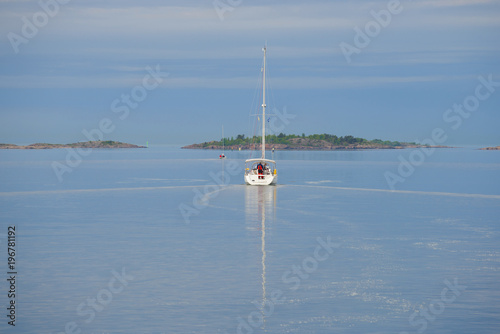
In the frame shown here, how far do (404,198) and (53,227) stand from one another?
40216 millimetres

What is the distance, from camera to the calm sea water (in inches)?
864

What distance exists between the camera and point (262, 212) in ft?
180

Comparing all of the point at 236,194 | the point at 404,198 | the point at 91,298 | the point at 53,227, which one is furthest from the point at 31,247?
the point at 404,198

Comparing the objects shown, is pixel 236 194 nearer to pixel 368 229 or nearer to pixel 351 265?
pixel 368 229

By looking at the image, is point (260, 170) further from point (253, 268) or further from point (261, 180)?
point (253, 268)

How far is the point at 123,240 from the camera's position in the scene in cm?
3900

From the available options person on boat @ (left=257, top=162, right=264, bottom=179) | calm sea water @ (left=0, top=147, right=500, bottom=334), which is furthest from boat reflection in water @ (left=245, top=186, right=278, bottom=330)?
person on boat @ (left=257, top=162, right=264, bottom=179)

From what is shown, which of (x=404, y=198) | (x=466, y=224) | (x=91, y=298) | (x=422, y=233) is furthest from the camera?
(x=404, y=198)

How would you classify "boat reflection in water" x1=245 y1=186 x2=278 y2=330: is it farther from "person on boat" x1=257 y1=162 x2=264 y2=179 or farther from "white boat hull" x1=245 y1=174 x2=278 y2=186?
"person on boat" x1=257 y1=162 x2=264 y2=179

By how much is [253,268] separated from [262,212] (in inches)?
959

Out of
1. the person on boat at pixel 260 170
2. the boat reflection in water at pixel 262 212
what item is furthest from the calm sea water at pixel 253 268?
the person on boat at pixel 260 170

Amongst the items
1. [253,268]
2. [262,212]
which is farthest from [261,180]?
[253,268]

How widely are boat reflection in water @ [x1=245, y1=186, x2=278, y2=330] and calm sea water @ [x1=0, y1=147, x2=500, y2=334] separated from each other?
15 centimetres

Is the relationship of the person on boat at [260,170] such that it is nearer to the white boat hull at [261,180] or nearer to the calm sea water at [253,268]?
the white boat hull at [261,180]
